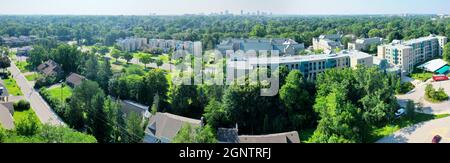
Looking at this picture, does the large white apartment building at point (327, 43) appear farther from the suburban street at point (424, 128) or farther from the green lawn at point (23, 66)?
the green lawn at point (23, 66)

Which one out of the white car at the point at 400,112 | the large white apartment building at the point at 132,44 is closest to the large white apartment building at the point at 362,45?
the white car at the point at 400,112

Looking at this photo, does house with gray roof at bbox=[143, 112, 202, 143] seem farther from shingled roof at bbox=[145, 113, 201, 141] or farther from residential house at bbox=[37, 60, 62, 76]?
residential house at bbox=[37, 60, 62, 76]

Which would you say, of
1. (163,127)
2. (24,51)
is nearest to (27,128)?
(163,127)

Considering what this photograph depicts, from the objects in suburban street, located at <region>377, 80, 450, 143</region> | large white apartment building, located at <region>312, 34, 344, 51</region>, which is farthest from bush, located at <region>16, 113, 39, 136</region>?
large white apartment building, located at <region>312, 34, 344, 51</region>

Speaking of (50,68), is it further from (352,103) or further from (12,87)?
(352,103)

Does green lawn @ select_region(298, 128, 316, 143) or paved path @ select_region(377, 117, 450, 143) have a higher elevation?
paved path @ select_region(377, 117, 450, 143)
